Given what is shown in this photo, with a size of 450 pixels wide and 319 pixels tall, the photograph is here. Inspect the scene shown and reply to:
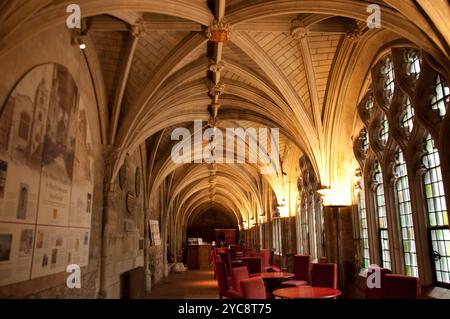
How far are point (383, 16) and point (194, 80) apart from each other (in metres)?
5.10

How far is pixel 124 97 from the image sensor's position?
26.8 feet

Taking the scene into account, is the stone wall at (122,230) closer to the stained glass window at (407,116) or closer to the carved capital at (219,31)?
the carved capital at (219,31)

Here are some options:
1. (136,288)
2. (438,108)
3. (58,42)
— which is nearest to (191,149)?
(136,288)

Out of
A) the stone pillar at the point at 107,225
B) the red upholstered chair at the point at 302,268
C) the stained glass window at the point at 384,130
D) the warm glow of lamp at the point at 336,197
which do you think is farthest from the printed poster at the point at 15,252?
the warm glow of lamp at the point at 336,197

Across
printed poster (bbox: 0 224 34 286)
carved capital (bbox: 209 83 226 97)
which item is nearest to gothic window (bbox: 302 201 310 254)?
carved capital (bbox: 209 83 226 97)

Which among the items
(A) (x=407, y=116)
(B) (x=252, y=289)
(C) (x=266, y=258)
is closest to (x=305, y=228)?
(C) (x=266, y=258)

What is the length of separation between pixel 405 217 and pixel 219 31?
4378 millimetres

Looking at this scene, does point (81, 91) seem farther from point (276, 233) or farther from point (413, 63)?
point (276, 233)

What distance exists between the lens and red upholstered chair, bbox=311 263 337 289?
246 inches

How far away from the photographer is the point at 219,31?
6270mm

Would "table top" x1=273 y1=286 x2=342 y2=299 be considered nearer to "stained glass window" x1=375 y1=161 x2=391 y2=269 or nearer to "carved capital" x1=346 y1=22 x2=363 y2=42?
"stained glass window" x1=375 y1=161 x2=391 y2=269
